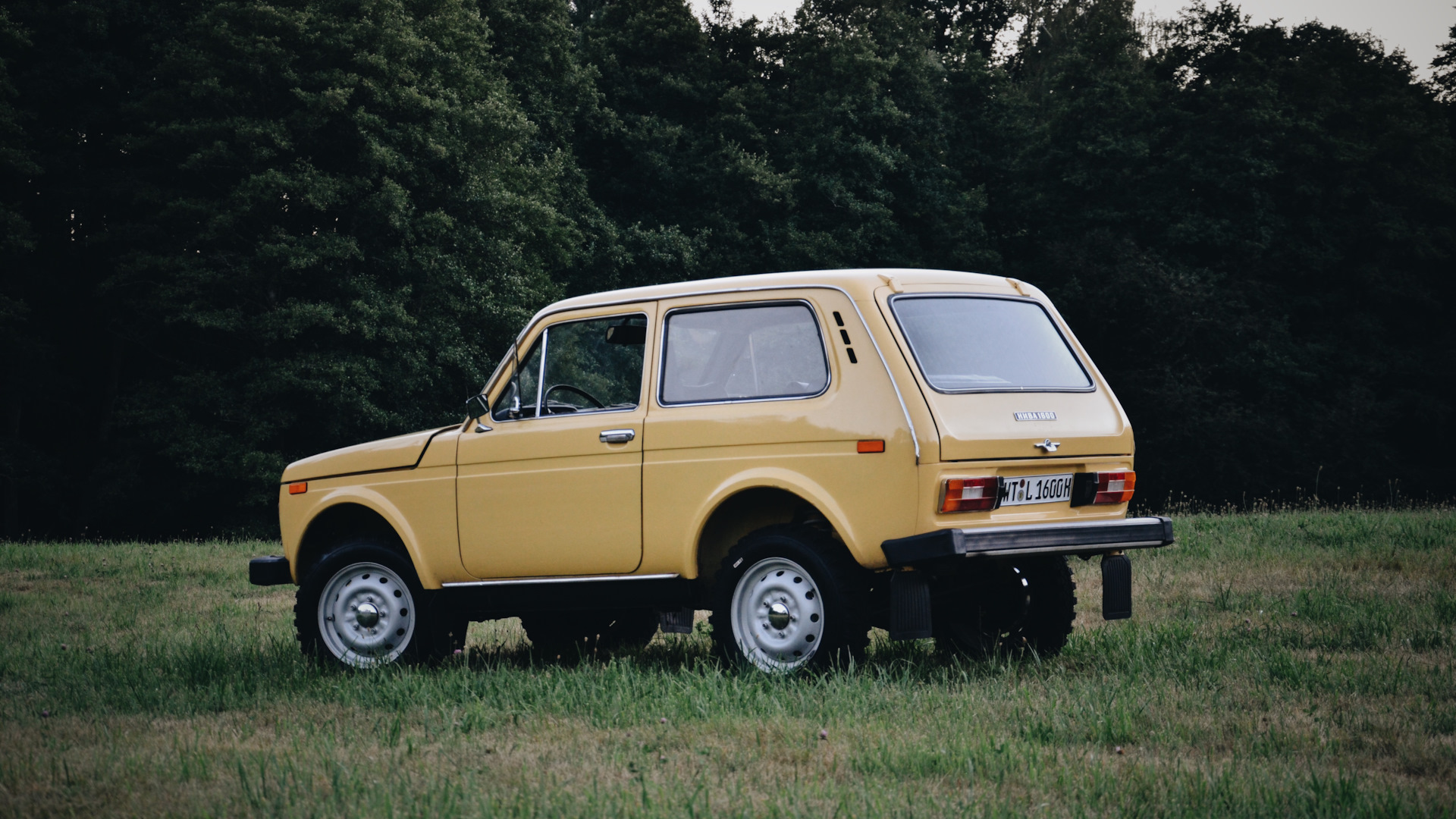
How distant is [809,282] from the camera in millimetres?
6941

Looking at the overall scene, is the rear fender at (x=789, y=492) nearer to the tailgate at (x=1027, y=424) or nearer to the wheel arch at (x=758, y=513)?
the wheel arch at (x=758, y=513)

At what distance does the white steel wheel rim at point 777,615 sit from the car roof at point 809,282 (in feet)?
4.57

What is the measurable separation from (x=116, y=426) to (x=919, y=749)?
2886cm

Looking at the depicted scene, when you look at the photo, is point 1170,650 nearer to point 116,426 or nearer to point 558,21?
point 116,426

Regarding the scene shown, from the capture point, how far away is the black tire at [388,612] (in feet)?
25.6

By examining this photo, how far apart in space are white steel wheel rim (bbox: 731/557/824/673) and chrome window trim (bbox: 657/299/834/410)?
31.6 inches

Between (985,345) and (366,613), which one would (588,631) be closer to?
(366,613)

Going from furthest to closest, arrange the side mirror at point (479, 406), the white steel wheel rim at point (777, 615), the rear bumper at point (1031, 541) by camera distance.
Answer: the side mirror at point (479, 406) → the white steel wheel rim at point (777, 615) → the rear bumper at point (1031, 541)

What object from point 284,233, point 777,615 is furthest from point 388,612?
point 284,233

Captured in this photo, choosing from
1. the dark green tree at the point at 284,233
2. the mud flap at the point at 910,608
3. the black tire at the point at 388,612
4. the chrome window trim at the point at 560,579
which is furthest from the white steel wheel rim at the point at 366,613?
the dark green tree at the point at 284,233

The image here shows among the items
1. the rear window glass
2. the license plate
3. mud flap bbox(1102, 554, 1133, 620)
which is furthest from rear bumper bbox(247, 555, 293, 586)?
mud flap bbox(1102, 554, 1133, 620)

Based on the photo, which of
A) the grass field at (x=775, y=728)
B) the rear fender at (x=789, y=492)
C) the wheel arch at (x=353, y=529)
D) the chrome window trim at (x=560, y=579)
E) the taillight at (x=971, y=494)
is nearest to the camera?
the grass field at (x=775, y=728)

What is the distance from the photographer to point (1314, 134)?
118 ft

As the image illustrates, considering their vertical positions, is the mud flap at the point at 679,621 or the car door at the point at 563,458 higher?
the car door at the point at 563,458
